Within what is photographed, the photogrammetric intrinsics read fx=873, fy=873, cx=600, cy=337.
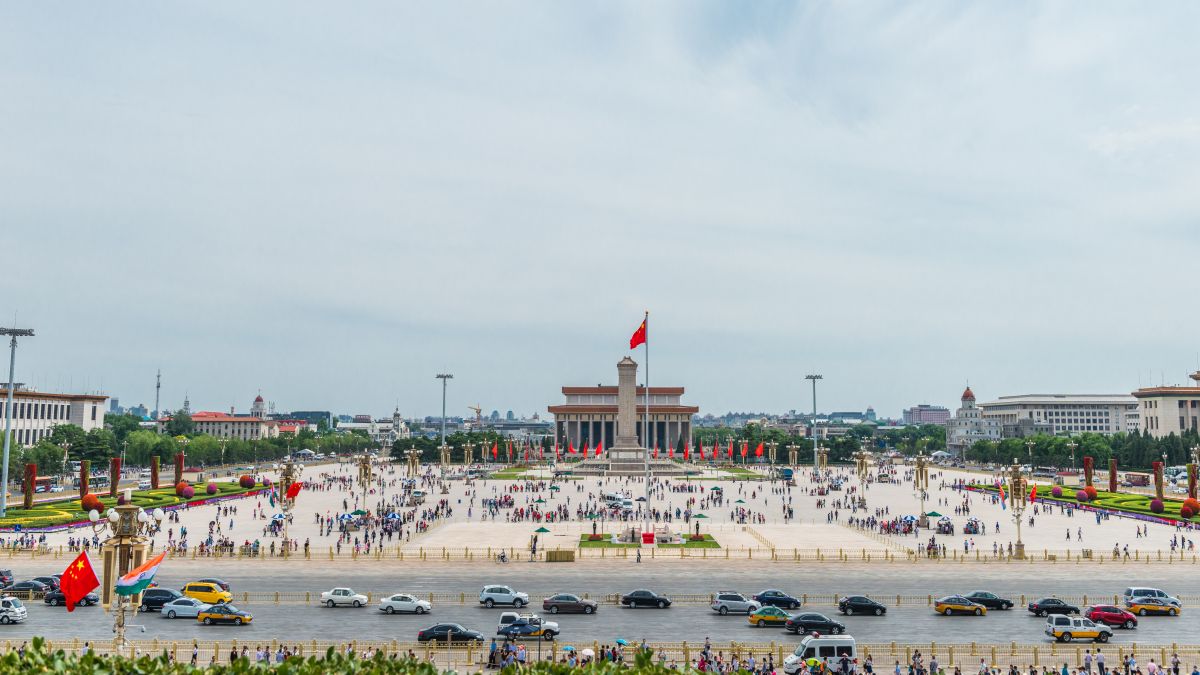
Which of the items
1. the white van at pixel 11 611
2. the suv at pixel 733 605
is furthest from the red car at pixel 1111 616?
the white van at pixel 11 611

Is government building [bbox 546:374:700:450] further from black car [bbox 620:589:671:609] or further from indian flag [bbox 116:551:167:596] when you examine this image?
indian flag [bbox 116:551:167:596]

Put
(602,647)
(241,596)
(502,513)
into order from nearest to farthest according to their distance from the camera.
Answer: (602,647) → (241,596) → (502,513)

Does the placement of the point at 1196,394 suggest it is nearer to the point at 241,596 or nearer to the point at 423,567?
the point at 423,567

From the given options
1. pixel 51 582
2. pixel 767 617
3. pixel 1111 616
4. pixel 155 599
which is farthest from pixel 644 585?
pixel 51 582

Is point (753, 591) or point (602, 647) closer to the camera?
point (602, 647)

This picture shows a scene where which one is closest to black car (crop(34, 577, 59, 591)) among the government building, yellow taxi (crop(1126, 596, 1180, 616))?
yellow taxi (crop(1126, 596, 1180, 616))

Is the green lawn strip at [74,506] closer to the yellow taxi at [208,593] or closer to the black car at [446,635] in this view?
the yellow taxi at [208,593]

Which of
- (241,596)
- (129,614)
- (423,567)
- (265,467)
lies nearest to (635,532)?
(423,567)
